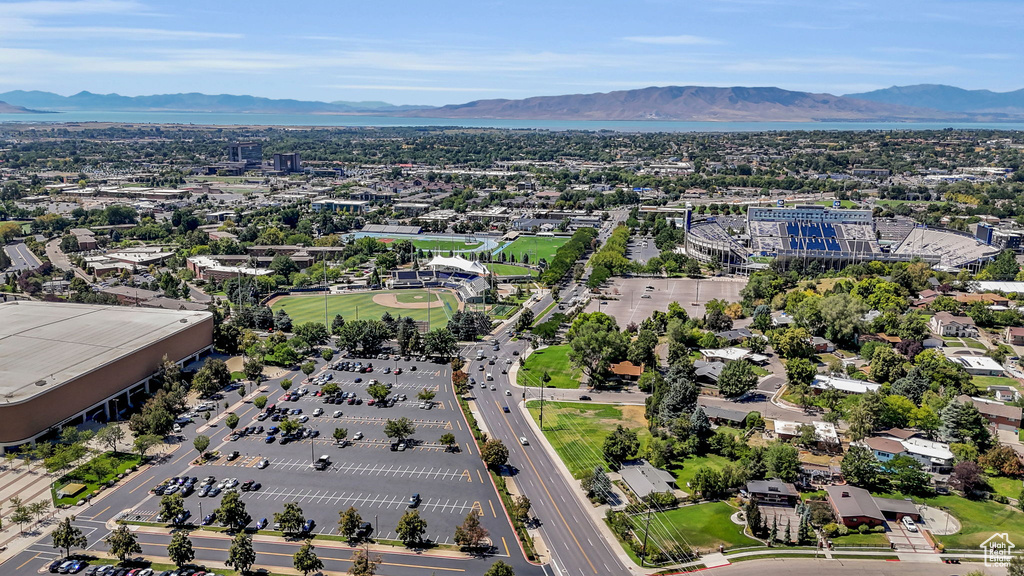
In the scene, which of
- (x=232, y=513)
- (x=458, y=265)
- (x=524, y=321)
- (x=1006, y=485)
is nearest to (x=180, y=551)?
(x=232, y=513)

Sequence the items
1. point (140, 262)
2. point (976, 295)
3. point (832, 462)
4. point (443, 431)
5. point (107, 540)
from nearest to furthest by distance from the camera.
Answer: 1. point (107, 540)
2. point (832, 462)
3. point (443, 431)
4. point (976, 295)
5. point (140, 262)

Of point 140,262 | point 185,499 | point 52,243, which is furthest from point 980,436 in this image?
point 52,243

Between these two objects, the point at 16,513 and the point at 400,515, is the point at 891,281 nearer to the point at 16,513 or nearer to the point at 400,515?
the point at 400,515

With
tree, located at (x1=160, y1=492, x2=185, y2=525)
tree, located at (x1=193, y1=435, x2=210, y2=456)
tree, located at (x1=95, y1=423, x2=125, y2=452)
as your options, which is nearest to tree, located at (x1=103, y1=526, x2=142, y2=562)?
tree, located at (x1=160, y1=492, x2=185, y2=525)

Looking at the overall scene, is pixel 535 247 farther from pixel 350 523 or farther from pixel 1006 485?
pixel 350 523

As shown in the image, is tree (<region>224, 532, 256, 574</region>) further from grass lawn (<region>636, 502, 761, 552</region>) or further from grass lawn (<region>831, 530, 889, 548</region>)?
grass lawn (<region>831, 530, 889, 548</region>)
